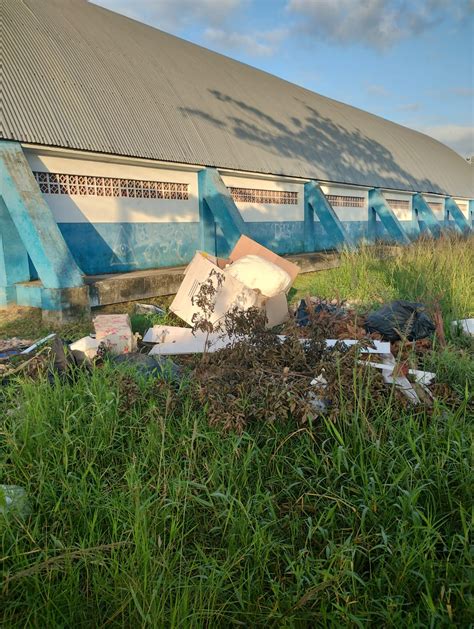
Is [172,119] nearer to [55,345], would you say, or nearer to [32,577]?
[55,345]

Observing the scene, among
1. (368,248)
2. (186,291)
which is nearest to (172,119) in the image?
(368,248)

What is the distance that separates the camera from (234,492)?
226cm

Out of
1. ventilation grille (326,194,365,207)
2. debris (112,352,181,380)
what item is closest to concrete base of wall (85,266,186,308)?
debris (112,352,181,380)

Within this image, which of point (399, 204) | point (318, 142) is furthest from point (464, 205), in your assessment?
point (318, 142)

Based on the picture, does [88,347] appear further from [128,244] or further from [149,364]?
[128,244]

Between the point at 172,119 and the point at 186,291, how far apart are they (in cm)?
528

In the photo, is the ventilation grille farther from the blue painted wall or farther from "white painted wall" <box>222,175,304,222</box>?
the blue painted wall

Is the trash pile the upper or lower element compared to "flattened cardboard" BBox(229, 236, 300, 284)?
lower

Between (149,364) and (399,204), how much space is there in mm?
16878

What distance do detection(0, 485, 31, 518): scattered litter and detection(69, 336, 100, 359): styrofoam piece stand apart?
2050mm

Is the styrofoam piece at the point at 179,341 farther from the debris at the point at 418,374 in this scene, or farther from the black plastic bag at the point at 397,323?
the debris at the point at 418,374

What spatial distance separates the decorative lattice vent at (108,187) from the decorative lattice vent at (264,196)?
Answer: 1797 mm

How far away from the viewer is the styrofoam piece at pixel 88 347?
4.24 meters

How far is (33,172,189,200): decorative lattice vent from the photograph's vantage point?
292 inches
